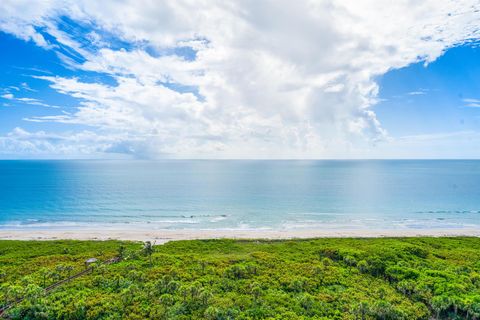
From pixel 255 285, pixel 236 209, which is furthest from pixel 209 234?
pixel 255 285

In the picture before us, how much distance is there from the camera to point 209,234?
60.8 m

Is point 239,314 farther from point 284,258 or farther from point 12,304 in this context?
point 12,304

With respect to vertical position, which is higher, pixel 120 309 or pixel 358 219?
pixel 358 219

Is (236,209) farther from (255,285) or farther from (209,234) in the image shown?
(255,285)

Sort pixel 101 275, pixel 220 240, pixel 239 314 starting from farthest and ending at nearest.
Answer: pixel 220 240
pixel 101 275
pixel 239 314

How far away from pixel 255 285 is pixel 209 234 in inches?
1320

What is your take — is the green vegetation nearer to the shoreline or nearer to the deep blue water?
the shoreline

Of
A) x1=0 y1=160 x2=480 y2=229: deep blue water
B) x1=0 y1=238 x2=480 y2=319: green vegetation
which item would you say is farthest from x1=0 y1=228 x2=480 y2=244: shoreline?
x1=0 y1=238 x2=480 y2=319: green vegetation

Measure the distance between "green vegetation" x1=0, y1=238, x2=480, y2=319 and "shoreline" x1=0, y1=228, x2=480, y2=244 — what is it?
13.3 meters

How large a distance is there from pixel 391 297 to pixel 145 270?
91.2 ft

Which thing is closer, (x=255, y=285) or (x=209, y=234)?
(x=255, y=285)

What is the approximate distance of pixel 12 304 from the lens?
2472 cm

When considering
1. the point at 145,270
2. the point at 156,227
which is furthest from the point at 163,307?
the point at 156,227

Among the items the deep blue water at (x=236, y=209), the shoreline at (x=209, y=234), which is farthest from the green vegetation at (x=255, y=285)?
the deep blue water at (x=236, y=209)
